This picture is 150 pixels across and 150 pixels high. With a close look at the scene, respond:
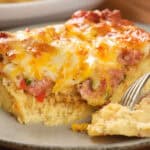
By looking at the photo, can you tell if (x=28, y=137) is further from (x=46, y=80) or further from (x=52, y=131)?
(x=46, y=80)

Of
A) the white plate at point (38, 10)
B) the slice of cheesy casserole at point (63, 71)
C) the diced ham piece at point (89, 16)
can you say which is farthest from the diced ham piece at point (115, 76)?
the white plate at point (38, 10)

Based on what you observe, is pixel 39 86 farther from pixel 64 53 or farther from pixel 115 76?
pixel 115 76

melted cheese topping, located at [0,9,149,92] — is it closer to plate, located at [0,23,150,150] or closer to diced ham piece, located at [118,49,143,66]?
diced ham piece, located at [118,49,143,66]

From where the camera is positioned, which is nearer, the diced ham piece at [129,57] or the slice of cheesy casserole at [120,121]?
the slice of cheesy casserole at [120,121]

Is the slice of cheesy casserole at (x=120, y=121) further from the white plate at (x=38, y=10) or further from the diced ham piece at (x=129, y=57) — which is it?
the white plate at (x=38, y=10)

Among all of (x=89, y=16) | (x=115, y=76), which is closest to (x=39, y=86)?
(x=115, y=76)

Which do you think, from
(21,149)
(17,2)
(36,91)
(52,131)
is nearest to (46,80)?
(36,91)

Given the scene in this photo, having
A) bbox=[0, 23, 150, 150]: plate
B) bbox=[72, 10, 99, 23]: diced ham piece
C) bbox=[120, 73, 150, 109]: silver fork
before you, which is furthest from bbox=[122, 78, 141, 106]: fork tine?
bbox=[72, 10, 99, 23]: diced ham piece
